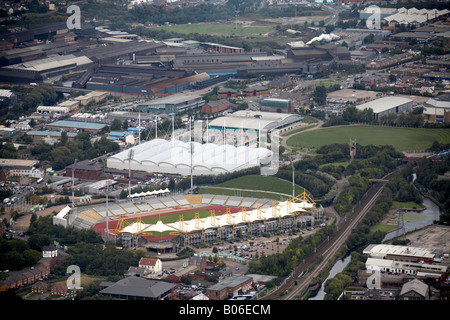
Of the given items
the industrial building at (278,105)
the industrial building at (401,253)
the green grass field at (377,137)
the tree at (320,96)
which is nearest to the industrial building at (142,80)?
the industrial building at (278,105)

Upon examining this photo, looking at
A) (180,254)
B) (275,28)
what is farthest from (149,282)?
(275,28)

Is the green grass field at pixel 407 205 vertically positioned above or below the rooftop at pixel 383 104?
below

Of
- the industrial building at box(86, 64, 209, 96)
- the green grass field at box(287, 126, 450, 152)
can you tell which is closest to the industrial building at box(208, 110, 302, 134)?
the green grass field at box(287, 126, 450, 152)

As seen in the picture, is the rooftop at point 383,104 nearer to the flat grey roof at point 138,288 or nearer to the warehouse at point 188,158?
the warehouse at point 188,158

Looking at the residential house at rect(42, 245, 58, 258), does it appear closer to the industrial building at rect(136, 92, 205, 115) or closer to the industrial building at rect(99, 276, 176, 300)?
the industrial building at rect(99, 276, 176, 300)

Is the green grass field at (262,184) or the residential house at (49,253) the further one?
the green grass field at (262,184)
